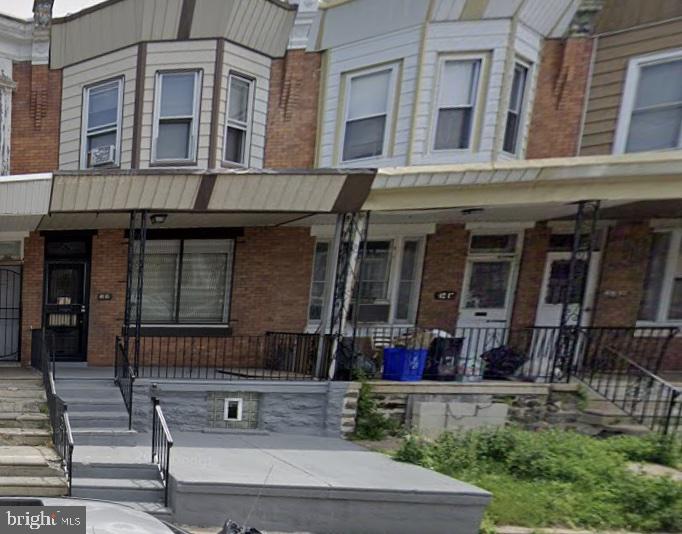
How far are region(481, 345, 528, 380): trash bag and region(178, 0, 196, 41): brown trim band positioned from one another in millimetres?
7755

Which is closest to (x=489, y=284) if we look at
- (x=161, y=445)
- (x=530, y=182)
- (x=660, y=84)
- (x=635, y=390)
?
(x=530, y=182)

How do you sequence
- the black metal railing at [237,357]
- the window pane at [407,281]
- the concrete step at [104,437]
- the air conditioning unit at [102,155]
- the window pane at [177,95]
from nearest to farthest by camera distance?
the concrete step at [104,437], the black metal railing at [237,357], the window pane at [177,95], the air conditioning unit at [102,155], the window pane at [407,281]

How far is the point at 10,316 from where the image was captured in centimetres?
759

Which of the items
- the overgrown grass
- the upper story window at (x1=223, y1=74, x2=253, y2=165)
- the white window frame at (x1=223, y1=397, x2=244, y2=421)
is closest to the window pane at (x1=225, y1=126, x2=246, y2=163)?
the upper story window at (x1=223, y1=74, x2=253, y2=165)

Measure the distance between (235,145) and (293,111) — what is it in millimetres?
1293

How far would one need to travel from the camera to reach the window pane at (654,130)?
22.3 feet

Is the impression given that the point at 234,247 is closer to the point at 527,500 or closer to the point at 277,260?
the point at 277,260

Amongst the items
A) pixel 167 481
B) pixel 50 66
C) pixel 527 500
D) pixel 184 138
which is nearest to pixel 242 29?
pixel 184 138

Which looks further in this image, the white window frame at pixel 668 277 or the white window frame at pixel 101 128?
the white window frame at pixel 668 277

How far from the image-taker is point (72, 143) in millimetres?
7676

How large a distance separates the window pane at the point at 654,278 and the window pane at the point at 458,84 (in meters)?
4.86

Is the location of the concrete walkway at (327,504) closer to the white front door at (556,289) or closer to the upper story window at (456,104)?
the white front door at (556,289)

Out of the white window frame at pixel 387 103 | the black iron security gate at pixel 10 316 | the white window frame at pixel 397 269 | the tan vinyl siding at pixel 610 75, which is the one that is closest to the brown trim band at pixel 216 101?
the white window frame at pixel 387 103

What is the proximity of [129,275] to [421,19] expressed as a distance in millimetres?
6282
